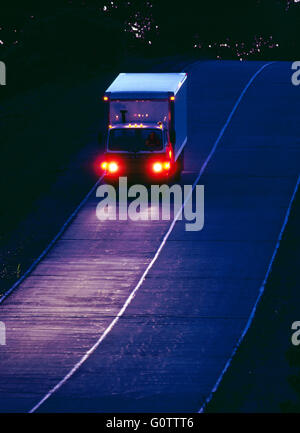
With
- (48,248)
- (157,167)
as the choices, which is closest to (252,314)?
(48,248)

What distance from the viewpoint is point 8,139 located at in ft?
164

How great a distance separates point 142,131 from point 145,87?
1.63 metres

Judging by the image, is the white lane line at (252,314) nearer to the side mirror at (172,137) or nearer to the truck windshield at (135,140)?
the side mirror at (172,137)

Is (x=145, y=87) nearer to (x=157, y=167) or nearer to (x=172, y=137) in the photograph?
(x=172, y=137)

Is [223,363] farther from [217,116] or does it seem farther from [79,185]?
[217,116]

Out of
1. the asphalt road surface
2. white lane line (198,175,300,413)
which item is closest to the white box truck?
the asphalt road surface

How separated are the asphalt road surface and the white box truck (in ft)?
5.17

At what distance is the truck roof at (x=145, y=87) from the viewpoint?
41156mm

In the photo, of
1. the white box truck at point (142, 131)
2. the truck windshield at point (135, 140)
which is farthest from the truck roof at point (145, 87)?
the truck windshield at point (135, 140)

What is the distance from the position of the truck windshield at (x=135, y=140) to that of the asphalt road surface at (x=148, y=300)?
200 centimetres

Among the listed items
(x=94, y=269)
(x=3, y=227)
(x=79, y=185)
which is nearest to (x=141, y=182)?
(x=79, y=185)
